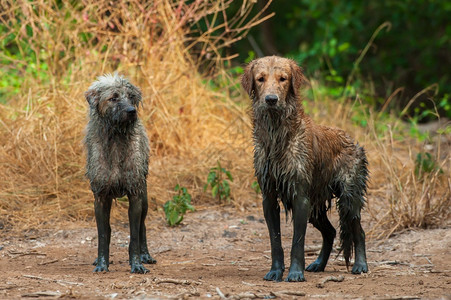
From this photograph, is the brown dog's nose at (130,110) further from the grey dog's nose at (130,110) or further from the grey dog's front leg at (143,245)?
the grey dog's front leg at (143,245)

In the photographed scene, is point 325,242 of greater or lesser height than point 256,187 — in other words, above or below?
below

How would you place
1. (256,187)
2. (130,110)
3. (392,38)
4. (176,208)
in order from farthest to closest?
1. (392,38)
2. (256,187)
3. (176,208)
4. (130,110)

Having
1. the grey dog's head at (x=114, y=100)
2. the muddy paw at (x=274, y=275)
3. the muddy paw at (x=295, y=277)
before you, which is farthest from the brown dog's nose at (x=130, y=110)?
the muddy paw at (x=295, y=277)

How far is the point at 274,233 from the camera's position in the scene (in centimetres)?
649

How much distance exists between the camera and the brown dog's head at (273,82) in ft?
20.4

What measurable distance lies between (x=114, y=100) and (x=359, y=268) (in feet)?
8.91

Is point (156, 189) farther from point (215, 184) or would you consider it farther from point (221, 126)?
point (221, 126)

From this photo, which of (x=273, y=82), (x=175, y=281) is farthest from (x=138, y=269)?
(x=273, y=82)

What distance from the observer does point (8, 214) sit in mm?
8781

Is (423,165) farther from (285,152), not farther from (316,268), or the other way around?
(285,152)

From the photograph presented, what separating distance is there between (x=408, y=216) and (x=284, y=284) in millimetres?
2619

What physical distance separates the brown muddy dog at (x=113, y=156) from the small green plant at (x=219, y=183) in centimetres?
245

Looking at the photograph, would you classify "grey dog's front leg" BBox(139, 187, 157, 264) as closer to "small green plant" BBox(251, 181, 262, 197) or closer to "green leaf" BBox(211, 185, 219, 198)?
"green leaf" BBox(211, 185, 219, 198)

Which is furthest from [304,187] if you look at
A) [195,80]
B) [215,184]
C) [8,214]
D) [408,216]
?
[195,80]
